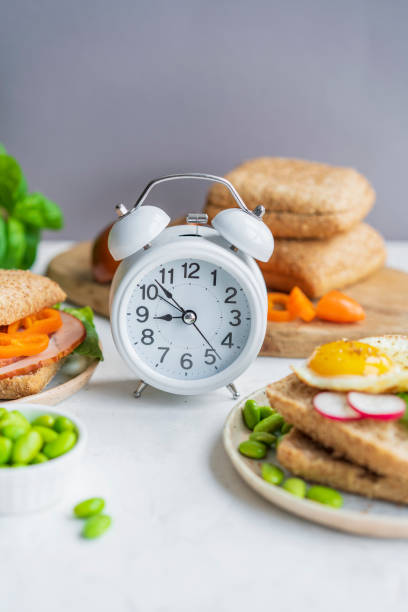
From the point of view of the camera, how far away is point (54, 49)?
13.9 feet

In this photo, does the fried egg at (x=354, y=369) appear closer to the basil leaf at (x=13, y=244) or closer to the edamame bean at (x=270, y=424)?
the edamame bean at (x=270, y=424)

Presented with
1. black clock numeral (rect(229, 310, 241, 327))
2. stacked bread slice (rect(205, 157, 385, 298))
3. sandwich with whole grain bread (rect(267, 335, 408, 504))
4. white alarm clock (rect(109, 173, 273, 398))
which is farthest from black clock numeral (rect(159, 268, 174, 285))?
stacked bread slice (rect(205, 157, 385, 298))

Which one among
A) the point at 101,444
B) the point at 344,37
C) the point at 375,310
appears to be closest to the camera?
the point at 101,444

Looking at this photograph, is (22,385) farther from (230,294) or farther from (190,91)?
(190,91)

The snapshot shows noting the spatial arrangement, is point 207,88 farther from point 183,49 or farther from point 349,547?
point 349,547

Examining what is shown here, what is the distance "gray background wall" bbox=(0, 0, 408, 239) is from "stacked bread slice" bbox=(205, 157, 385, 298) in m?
0.86

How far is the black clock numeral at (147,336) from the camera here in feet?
7.91

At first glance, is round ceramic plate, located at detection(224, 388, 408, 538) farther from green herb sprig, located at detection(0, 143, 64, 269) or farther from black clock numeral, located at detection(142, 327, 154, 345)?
green herb sprig, located at detection(0, 143, 64, 269)

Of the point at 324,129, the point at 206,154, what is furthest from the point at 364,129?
the point at 206,154

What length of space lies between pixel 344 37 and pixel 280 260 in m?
1.63

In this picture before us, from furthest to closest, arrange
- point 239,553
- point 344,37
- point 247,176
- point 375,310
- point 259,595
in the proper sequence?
point 344,37 → point 247,176 → point 375,310 → point 239,553 → point 259,595

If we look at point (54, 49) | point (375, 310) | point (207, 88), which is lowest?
point (375, 310)

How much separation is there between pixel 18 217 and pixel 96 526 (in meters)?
2.21

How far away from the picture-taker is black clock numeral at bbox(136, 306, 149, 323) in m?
2.39
